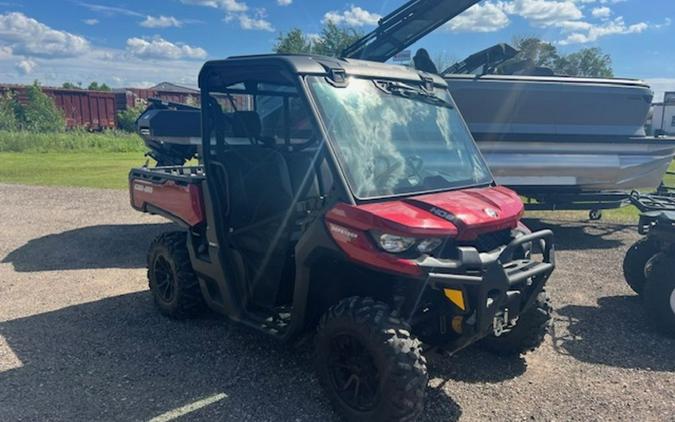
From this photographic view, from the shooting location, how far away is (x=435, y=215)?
3.01 meters

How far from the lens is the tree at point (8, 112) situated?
28.6 m

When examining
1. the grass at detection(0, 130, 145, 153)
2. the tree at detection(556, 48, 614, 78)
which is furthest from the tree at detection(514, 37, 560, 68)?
the grass at detection(0, 130, 145, 153)

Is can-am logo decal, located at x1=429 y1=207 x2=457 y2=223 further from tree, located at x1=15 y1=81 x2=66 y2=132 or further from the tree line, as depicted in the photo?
tree, located at x1=15 y1=81 x2=66 y2=132

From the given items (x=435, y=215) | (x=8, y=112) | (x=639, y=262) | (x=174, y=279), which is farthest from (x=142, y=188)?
(x=8, y=112)

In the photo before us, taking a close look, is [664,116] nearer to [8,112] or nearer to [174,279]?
[174,279]

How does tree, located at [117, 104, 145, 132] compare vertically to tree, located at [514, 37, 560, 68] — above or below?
below

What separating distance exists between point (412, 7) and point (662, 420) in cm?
699

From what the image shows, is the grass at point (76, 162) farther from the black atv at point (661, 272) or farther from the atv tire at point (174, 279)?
the atv tire at point (174, 279)

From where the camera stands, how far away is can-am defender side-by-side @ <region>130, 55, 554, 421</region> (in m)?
2.90

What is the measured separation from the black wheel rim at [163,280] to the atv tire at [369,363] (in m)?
1.98

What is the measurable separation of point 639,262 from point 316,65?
407cm

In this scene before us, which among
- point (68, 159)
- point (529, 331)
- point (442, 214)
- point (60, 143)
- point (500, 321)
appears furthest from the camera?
point (60, 143)

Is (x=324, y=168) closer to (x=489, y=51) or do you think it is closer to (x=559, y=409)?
(x=559, y=409)

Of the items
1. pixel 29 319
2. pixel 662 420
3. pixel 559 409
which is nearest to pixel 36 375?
pixel 29 319
